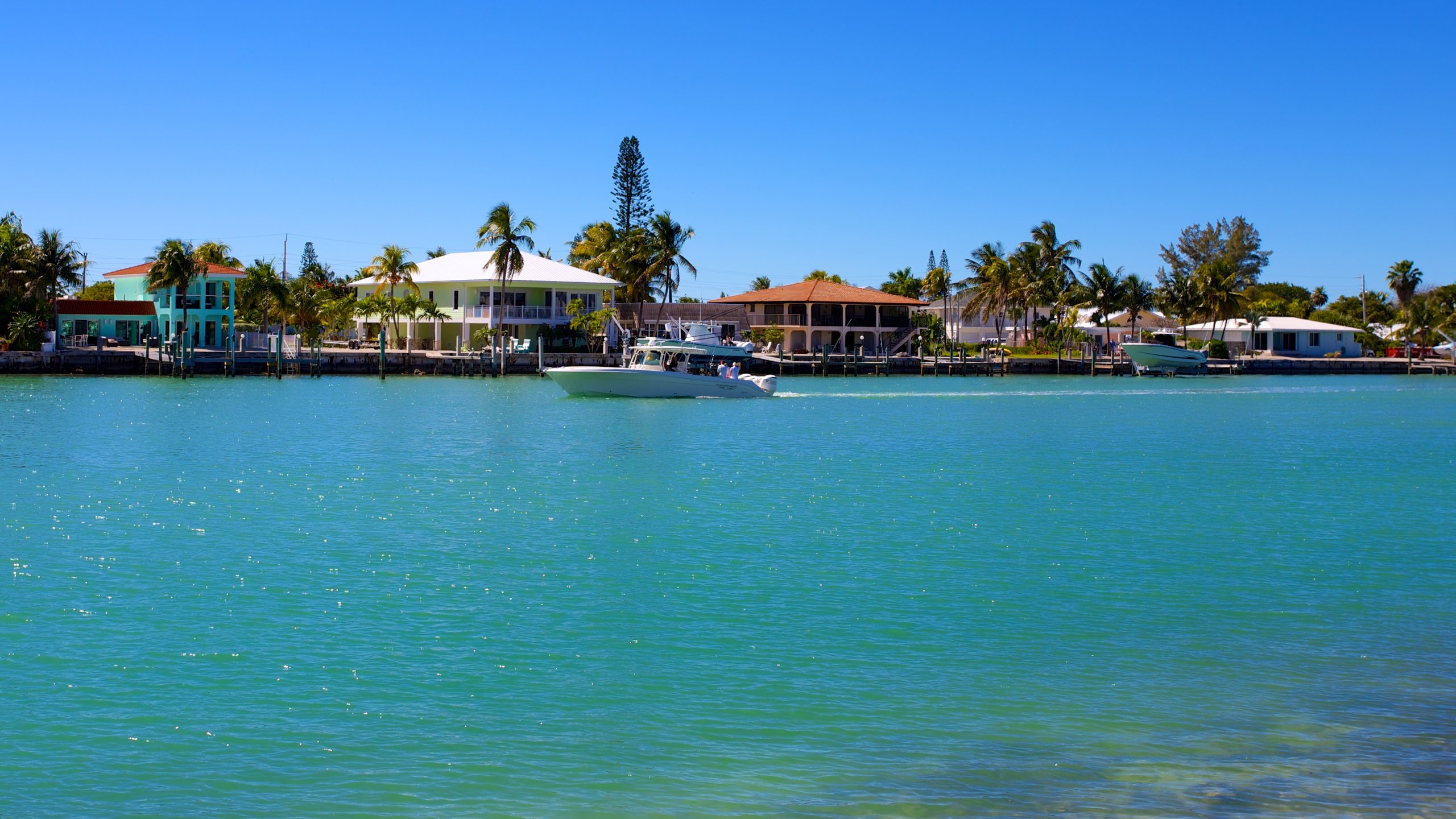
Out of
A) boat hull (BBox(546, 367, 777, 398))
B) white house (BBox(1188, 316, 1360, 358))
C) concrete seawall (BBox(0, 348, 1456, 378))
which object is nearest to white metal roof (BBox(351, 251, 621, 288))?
concrete seawall (BBox(0, 348, 1456, 378))

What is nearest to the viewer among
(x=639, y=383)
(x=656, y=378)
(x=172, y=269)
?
(x=656, y=378)

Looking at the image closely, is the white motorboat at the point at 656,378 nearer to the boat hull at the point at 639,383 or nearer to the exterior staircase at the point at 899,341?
the boat hull at the point at 639,383

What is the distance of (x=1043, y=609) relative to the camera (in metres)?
16.8

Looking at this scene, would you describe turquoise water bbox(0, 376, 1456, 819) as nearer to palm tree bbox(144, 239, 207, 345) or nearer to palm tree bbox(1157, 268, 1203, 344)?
palm tree bbox(144, 239, 207, 345)

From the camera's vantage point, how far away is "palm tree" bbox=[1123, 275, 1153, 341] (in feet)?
370

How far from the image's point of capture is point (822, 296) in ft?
343

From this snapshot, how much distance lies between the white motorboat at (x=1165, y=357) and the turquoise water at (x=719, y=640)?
2804 inches

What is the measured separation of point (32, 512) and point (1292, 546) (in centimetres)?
2185

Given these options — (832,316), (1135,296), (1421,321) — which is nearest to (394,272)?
(832,316)

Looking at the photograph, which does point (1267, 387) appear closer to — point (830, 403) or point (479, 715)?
point (830, 403)

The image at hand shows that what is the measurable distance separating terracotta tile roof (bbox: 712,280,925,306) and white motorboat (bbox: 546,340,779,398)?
41596 millimetres

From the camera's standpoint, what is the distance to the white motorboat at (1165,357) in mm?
102438

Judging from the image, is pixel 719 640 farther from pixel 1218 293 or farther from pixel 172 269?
pixel 1218 293

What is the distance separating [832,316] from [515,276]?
26076 mm
